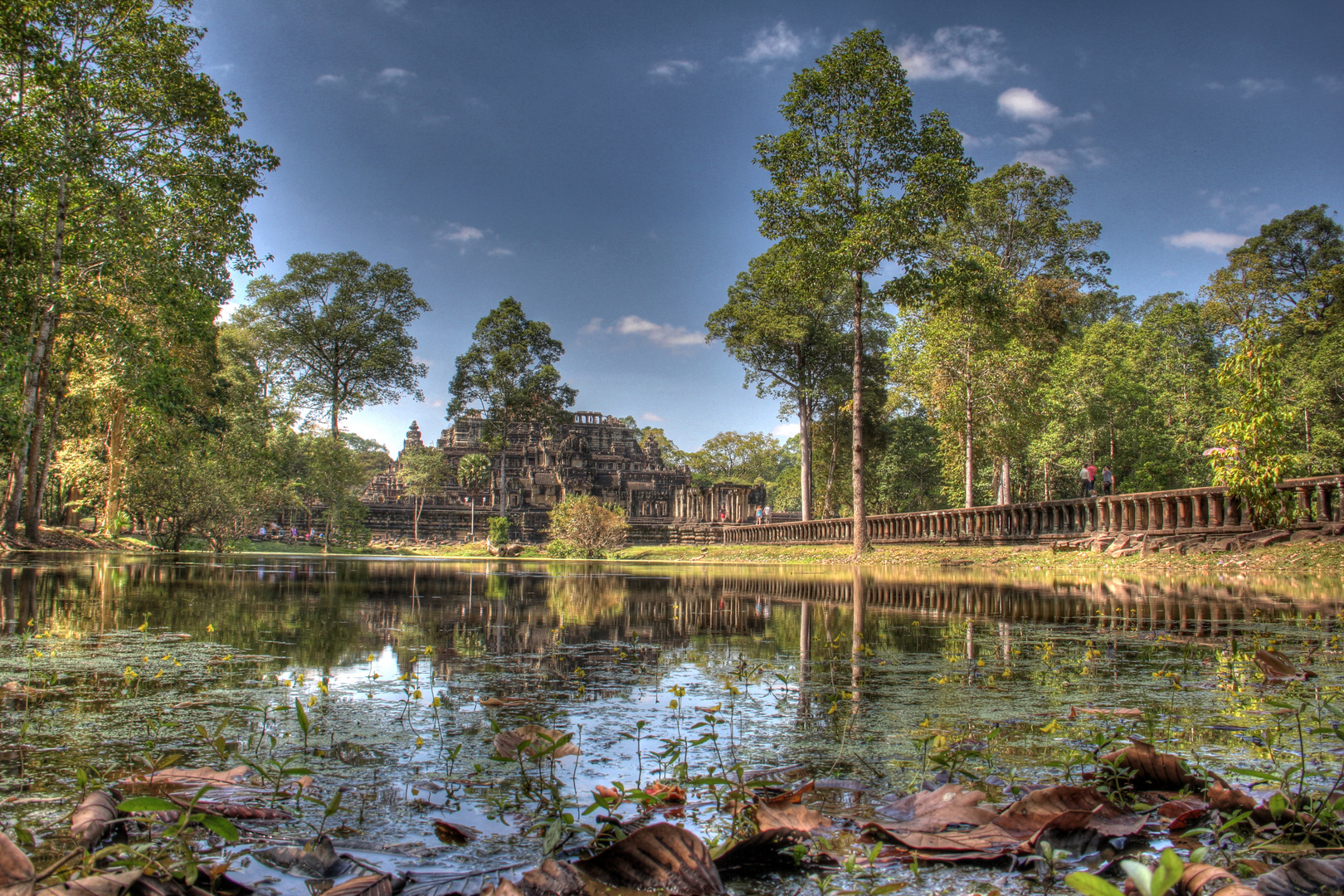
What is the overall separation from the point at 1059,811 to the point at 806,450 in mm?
35475

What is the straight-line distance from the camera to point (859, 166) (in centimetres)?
1909

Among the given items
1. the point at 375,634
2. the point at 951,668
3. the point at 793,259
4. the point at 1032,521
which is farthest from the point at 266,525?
the point at 951,668

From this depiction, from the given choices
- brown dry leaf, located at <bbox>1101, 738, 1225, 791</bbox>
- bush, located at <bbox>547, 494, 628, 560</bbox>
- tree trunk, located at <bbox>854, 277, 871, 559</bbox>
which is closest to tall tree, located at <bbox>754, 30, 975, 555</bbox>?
tree trunk, located at <bbox>854, 277, 871, 559</bbox>

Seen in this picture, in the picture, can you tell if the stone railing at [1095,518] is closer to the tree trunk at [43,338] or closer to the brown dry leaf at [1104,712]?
the brown dry leaf at [1104,712]

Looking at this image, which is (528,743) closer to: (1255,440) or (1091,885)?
(1091,885)

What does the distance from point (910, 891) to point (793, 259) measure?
18.8 m

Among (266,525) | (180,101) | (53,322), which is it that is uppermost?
(180,101)

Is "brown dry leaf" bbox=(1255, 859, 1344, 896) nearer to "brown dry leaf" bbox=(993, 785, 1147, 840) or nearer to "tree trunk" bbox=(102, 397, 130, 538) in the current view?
"brown dry leaf" bbox=(993, 785, 1147, 840)

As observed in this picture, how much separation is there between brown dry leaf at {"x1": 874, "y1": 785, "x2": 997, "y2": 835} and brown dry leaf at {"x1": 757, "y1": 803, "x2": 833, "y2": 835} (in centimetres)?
14

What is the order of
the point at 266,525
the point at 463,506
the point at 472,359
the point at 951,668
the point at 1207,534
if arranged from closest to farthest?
the point at 951,668
the point at 1207,534
the point at 266,525
the point at 472,359
the point at 463,506

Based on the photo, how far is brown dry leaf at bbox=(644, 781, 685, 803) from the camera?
6.53 feet

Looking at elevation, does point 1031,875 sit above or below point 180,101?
below

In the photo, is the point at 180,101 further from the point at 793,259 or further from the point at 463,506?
the point at 463,506

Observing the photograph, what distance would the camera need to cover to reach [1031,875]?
62.2 inches
